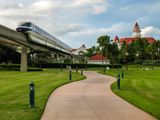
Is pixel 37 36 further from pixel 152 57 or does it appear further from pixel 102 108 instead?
pixel 152 57

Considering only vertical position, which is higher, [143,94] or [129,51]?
[129,51]

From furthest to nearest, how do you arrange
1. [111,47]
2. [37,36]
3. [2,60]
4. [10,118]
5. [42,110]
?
[111,47] < [2,60] < [37,36] < [42,110] < [10,118]

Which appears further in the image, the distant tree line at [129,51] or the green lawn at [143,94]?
the distant tree line at [129,51]

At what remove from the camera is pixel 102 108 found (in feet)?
47.7

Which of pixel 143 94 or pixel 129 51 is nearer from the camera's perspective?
pixel 143 94

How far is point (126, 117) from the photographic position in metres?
12.4

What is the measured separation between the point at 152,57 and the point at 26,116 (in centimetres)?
14123

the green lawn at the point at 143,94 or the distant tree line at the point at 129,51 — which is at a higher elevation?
the distant tree line at the point at 129,51

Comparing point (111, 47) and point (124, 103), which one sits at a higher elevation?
point (111, 47)

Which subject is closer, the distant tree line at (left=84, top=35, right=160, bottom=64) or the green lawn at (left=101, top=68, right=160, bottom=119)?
the green lawn at (left=101, top=68, right=160, bottom=119)

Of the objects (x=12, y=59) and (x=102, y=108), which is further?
(x=12, y=59)

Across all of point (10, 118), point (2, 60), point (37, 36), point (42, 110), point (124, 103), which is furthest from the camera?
point (2, 60)

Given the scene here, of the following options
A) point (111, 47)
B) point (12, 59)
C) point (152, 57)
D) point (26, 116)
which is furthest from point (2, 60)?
point (26, 116)

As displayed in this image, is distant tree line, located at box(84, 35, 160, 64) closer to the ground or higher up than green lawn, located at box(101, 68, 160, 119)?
higher up
